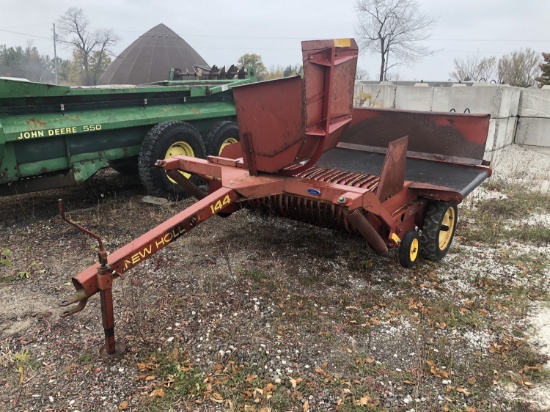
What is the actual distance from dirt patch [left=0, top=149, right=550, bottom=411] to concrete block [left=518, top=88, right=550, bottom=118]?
6.24 meters

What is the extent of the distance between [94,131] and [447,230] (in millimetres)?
4026

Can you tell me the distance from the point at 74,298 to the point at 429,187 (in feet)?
9.86

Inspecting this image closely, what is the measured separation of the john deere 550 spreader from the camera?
324cm

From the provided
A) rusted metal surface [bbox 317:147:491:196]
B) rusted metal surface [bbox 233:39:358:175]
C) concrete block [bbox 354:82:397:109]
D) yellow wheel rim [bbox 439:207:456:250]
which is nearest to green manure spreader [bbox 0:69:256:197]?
rusted metal surface [bbox 317:147:491:196]

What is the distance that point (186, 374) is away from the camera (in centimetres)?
287

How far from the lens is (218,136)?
22.8ft

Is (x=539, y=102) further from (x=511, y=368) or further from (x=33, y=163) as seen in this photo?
(x=33, y=163)

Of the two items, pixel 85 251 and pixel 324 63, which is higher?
pixel 324 63

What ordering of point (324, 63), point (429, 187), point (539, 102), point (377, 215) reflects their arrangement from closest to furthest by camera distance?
point (324, 63)
point (377, 215)
point (429, 187)
point (539, 102)

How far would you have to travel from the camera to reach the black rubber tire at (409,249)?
4.11 meters

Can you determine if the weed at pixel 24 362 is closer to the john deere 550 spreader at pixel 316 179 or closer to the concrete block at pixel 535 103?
the john deere 550 spreader at pixel 316 179

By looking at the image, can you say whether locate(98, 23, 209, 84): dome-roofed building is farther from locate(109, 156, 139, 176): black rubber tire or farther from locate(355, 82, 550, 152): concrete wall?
locate(109, 156, 139, 176): black rubber tire

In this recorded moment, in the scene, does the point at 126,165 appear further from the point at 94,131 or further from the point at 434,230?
the point at 434,230

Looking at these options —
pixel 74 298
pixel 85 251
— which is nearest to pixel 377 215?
pixel 74 298
